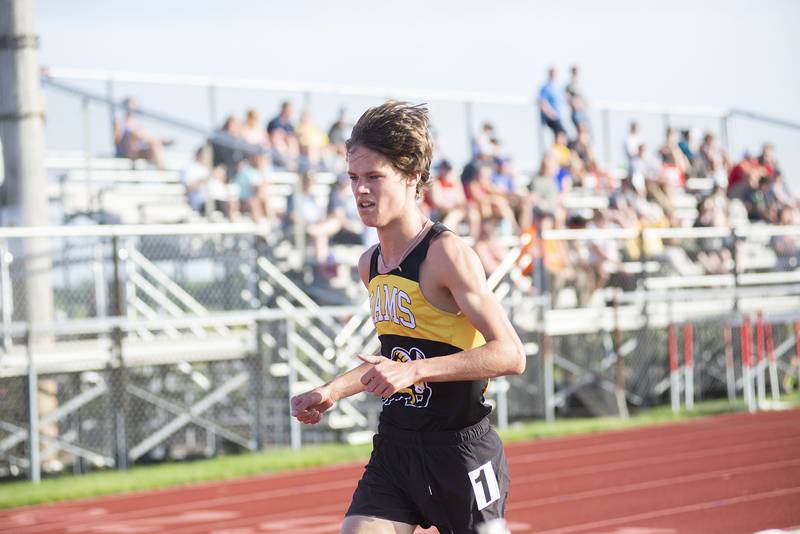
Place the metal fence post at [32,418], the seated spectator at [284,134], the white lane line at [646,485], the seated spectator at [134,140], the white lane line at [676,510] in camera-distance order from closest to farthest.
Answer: the white lane line at [676,510] < the white lane line at [646,485] < the metal fence post at [32,418] < the seated spectator at [134,140] < the seated spectator at [284,134]

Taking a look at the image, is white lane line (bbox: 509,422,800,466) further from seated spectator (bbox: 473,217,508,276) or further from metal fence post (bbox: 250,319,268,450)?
metal fence post (bbox: 250,319,268,450)

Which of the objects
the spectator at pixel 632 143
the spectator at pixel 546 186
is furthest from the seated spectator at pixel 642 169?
the spectator at pixel 546 186

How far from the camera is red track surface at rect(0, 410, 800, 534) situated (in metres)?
8.71

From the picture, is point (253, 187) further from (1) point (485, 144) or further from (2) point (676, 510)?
(2) point (676, 510)

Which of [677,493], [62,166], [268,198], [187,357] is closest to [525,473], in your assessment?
[677,493]

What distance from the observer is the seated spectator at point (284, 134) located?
15.1 m

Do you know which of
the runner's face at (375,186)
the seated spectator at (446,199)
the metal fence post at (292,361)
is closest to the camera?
the runner's face at (375,186)

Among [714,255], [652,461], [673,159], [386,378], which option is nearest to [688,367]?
[714,255]

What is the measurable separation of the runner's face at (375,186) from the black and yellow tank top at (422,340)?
16 cm

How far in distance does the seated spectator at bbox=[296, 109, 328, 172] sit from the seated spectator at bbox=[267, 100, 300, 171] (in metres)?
0.11

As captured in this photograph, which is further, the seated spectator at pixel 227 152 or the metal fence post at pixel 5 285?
the seated spectator at pixel 227 152

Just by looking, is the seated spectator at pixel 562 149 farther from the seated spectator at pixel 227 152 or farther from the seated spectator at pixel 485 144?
the seated spectator at pixel 227 152

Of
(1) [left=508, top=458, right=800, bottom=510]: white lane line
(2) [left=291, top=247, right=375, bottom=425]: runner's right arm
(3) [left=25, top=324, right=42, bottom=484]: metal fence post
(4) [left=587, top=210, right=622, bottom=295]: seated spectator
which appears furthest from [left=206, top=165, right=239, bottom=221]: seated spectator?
(2) [left=291, top=247, right=375, bottom=425]: runner's right arm

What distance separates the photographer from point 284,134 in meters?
15.2
